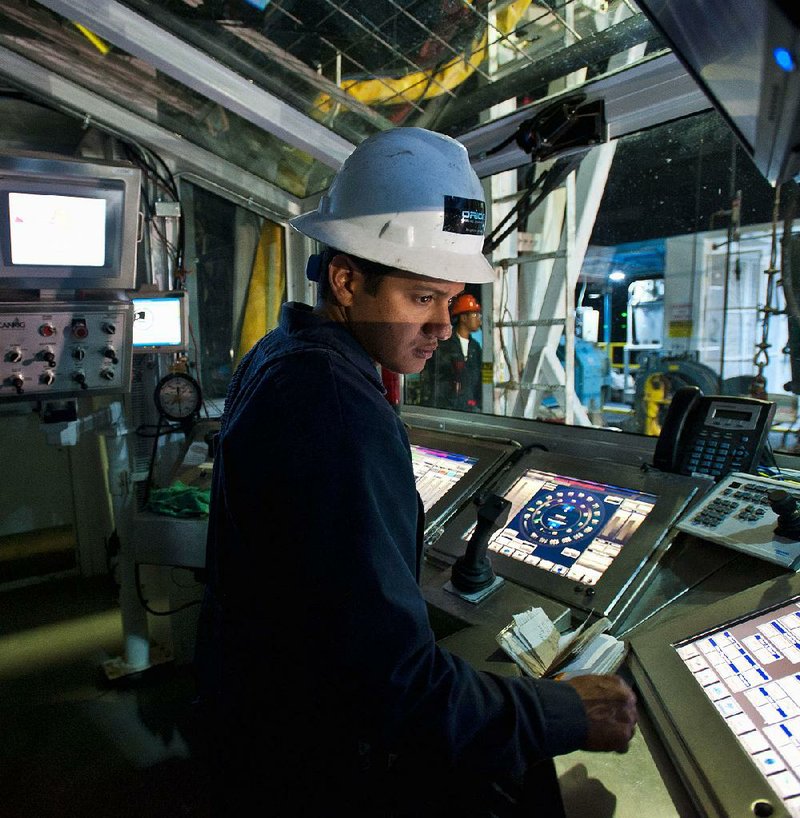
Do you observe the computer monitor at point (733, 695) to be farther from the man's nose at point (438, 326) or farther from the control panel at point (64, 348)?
the control panel at point (64, 348)

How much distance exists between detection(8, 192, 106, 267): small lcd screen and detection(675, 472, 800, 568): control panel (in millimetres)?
2200

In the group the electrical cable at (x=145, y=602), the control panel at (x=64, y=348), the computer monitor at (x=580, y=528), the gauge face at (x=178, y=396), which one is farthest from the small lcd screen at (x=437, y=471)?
the gauge face at (x=178, y=396)

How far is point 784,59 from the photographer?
56 centimetres

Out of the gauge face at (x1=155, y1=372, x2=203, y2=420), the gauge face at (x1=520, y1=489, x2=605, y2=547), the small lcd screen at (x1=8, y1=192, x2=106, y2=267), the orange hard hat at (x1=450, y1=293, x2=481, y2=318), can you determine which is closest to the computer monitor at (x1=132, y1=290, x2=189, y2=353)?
the gauge face at (x1=155, y1=372, x2=203, y2=420)

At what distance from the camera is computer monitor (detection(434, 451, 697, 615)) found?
128cm

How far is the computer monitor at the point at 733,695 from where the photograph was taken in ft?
2.22

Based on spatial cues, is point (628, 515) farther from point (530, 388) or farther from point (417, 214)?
point (530, 388)

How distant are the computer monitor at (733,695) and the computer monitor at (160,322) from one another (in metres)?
2.68

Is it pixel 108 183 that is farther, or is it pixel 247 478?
pixel 108 183

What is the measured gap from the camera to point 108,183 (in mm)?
2154

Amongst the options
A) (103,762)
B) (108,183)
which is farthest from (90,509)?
(108,183)

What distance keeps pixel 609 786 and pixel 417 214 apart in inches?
35.4

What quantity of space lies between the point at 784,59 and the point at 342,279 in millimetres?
618

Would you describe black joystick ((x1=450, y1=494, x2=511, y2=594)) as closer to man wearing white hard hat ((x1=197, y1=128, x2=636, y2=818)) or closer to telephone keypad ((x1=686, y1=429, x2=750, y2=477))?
man wearing white hard hat ((x1=197, y1=128, x2=636, y2=818))
